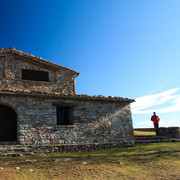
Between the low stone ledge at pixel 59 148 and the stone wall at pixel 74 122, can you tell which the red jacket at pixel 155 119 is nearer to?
the stone wall at pixel 74 122

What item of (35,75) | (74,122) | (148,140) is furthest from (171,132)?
(35,75)

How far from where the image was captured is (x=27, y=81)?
1330 cm

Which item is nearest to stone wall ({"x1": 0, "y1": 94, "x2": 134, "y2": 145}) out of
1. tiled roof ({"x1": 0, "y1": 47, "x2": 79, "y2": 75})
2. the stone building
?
the stone building

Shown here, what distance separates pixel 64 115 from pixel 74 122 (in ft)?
2.47

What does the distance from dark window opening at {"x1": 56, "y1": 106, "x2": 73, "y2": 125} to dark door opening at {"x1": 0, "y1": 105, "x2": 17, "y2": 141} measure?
2213 millimetres

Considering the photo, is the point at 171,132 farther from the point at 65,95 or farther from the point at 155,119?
the point at 65,95

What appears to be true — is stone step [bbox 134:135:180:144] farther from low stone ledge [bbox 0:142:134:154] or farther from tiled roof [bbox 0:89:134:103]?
tiled roof [bbox 0:89:134:103]

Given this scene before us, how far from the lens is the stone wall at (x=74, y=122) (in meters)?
8.95

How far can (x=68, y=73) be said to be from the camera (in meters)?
15.3

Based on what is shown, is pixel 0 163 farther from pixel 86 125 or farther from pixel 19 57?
pixel 19 57

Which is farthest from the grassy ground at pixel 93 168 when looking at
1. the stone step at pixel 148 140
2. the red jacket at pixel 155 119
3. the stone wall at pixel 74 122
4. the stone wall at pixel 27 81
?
the stone wall at pixel 27 81

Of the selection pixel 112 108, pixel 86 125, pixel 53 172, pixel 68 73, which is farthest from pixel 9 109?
pixel 68 73

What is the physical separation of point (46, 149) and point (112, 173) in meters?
4.13

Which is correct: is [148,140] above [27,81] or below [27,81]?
below
